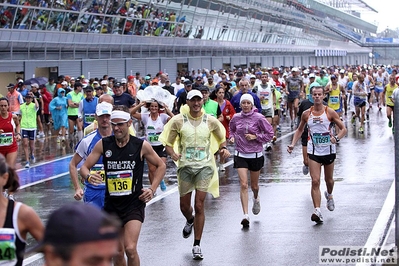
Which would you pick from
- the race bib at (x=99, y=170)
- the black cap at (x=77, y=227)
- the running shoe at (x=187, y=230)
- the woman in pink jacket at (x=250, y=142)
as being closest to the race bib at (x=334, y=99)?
the woman in pink jacket at (x=250, y=142)

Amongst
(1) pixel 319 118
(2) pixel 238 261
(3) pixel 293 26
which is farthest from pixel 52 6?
(3) pixel 293 26

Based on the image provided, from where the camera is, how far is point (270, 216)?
39.5 ft

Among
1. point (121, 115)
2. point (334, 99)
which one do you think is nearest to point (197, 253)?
point (121, 115)

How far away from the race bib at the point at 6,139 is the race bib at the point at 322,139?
17.6 feet

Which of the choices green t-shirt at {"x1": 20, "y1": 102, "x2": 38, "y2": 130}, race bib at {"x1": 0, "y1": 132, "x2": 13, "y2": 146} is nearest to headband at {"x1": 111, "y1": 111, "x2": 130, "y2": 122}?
race bib at {"x1": 0, "y1": 132, "x2": 13, "y2": 146}

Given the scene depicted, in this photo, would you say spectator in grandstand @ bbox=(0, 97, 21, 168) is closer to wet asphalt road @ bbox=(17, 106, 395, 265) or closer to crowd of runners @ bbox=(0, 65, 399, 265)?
crowd of runners @ bbox=(0, 65, 399, 265)

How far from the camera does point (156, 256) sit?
963 cm

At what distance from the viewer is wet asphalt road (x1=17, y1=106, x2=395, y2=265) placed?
9.70m

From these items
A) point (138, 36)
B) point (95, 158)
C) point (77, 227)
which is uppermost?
point (77, 227)

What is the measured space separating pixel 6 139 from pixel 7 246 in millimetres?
9715

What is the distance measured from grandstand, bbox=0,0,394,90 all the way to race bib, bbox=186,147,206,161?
2025 centimetres

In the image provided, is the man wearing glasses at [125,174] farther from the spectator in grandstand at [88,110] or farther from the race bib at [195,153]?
the spectator in grandstand at [88,110]

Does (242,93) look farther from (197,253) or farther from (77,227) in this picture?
(77,227)

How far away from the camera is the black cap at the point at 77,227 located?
102 inches
